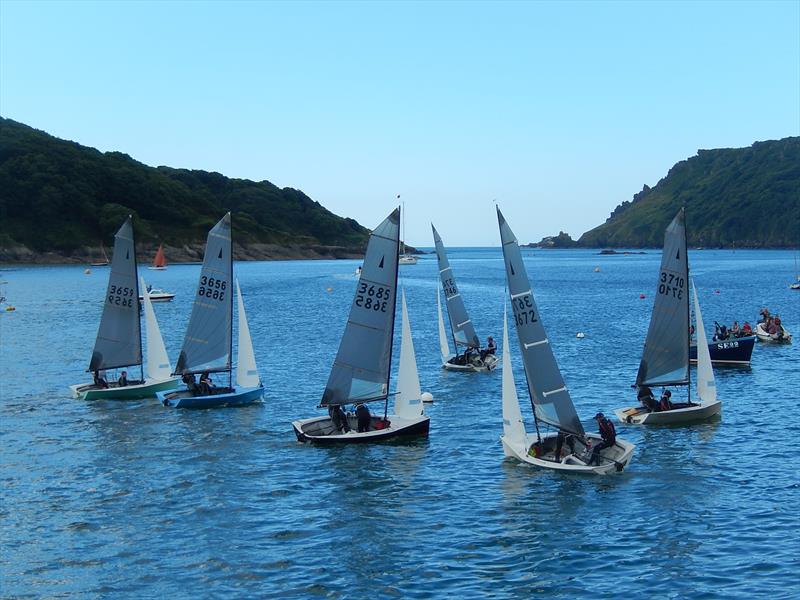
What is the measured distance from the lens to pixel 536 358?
36969mm

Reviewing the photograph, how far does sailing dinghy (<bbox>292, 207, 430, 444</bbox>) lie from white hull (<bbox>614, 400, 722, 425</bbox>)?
35.4 feet

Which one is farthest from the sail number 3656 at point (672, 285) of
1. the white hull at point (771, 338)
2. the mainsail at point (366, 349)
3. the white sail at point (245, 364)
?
the white hull at point (771, 338)

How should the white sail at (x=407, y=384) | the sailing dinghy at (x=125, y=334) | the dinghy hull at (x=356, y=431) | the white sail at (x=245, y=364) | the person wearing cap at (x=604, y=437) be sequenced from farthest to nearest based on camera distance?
the sailing dinghy at (x=125, y=334)
the white sail at (x=245, y=364)
the white sail at (x=407, y=384)
the dinghy hull at (x=356, y=431)
the person wearing cap at (x=604, y=437)

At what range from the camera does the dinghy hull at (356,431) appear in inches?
1571

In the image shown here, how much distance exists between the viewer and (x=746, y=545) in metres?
27.7

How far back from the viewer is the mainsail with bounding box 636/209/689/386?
4544 centimetres

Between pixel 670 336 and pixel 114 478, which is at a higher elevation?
pixel 670 336

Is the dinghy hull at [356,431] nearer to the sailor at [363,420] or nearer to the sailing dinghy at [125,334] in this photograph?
the sailor at [363,420]

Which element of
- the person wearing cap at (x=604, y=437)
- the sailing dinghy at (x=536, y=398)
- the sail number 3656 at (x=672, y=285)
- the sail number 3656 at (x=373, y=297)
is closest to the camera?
the person wearing cap at (x=604, y=437)

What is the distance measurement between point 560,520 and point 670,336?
18959 millimetres

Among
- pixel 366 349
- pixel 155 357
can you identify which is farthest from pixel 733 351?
pixel 155 357

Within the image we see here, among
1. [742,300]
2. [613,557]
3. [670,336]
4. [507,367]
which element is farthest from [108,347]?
[742,300]

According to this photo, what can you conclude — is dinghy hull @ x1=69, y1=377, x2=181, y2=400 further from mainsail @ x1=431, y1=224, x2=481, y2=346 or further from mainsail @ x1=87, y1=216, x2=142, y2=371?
Result: mainsail @ x1=431, y1=224, x2=481, y2=346

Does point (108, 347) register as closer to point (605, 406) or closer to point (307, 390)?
point (307, 390)
